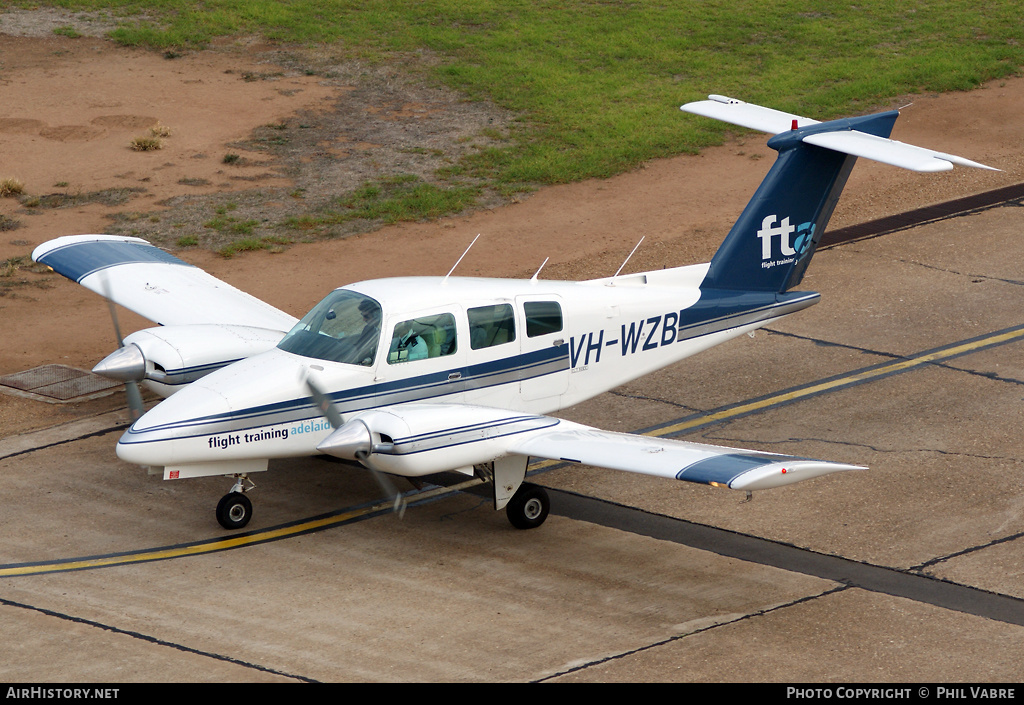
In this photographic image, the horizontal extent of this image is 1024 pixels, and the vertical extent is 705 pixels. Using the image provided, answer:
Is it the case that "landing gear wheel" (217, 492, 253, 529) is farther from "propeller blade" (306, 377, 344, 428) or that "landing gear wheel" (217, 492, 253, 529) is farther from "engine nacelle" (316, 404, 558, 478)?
"engine nacelle" (316, 404, 558, 478)

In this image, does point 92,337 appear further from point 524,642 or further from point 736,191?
point 736,191

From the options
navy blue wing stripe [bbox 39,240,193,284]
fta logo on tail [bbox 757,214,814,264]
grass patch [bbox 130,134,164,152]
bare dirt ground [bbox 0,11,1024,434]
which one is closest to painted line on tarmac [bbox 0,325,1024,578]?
fta logo on tail [bbox 757,214,814,264]

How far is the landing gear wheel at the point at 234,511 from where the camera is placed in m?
13.7

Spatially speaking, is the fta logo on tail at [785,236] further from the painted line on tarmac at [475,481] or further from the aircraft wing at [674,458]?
the aircraft wing at [674,458]

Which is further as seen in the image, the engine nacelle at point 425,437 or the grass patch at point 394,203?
the grass patch at point 394,203

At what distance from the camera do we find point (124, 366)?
14.2 metres

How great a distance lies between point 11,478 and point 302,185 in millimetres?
12440

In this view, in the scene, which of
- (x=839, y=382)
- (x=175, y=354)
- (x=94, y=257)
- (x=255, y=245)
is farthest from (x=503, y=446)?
(x=255, y=245)

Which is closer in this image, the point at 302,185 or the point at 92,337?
the point at 92,337

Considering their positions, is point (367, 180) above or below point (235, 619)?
above

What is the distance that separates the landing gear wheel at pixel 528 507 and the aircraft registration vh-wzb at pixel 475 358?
0.02 m

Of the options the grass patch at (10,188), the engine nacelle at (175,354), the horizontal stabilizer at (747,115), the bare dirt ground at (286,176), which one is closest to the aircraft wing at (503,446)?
the engine nacelle at (175,354)

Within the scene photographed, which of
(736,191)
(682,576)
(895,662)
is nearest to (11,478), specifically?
(682,576)

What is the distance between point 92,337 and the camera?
64.1 ft
